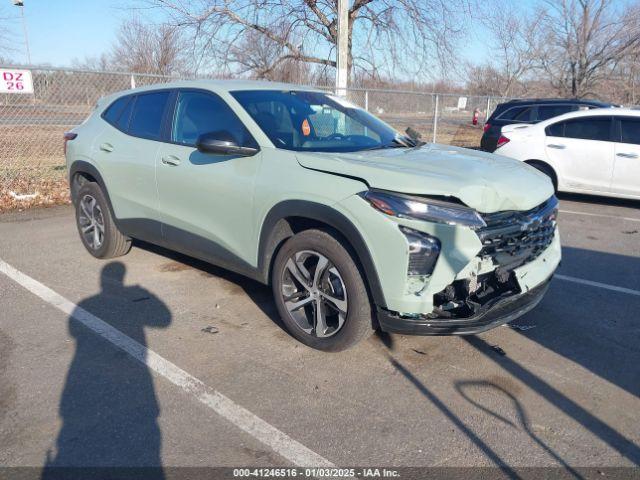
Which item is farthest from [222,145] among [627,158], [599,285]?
[627,158]

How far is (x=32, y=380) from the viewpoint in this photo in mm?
3248

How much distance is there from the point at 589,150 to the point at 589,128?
15.6 inches

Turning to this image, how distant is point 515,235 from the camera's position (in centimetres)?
336

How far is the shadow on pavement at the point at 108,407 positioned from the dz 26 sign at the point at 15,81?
5.46 m

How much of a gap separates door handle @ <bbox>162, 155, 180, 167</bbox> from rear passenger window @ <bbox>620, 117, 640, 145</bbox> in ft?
23.5

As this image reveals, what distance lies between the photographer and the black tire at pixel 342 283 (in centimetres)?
333

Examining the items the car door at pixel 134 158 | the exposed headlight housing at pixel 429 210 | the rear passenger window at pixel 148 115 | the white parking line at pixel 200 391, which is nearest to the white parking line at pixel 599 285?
the exposed headlight housing at pixel 429 210

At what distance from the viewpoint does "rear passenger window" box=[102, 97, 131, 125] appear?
5.29 m

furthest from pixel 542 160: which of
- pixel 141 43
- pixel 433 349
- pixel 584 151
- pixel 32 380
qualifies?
pixel 141 43

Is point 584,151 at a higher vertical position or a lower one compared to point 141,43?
lower

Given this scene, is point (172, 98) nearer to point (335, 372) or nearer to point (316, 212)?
point (316, 212)

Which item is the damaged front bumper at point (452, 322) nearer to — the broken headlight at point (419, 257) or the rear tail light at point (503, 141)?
the broken headlight at point (419, 257)

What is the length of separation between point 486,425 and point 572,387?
2.47 feet

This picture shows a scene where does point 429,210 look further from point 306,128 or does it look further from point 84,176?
point 84,176
